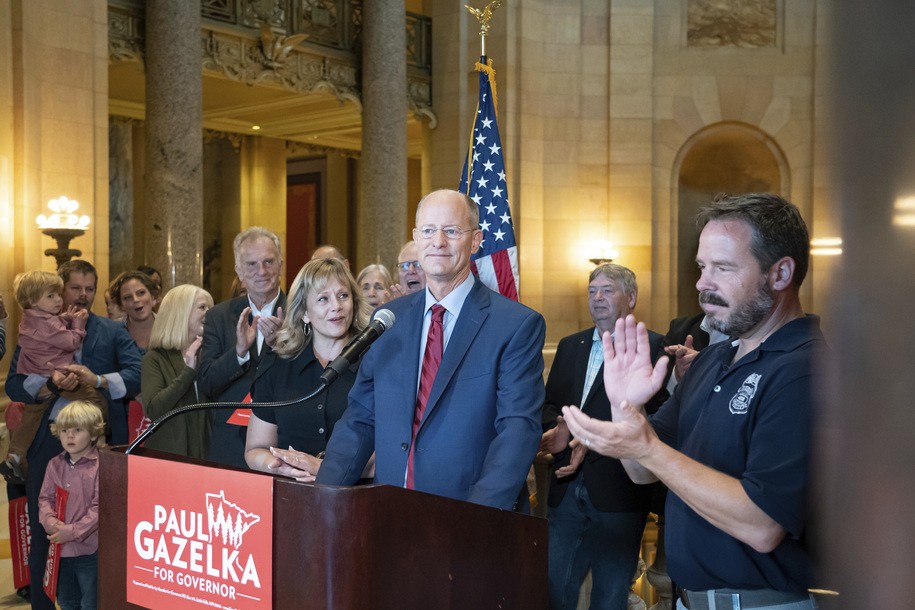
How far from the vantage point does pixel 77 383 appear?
4988 mm

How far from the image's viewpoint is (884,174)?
22.2 inches

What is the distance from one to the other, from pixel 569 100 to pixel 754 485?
12.9 m

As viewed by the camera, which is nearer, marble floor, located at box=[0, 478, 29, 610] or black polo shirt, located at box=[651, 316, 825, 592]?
black polo shirt, located at box=[651, 316, 825, 592]

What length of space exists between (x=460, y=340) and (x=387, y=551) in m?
0.95

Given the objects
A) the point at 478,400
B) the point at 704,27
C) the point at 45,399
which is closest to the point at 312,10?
the point at 704,27

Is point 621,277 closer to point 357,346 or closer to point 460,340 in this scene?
point 460,340

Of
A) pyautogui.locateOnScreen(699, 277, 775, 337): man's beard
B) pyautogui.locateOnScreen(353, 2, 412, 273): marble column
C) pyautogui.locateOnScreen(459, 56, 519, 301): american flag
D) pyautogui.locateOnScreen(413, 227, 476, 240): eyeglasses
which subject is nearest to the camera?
pyautogui.locateOnScreen(699, 277, 775, 337): man's beard

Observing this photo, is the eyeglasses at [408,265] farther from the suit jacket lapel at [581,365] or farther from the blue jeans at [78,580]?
the blue jeans at [78,580]

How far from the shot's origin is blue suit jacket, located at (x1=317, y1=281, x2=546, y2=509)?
2791 mm

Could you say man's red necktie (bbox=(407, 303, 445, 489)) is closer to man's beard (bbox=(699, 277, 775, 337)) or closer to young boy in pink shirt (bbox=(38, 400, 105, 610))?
man's beard (bbox=(699, 277, 775, 337))

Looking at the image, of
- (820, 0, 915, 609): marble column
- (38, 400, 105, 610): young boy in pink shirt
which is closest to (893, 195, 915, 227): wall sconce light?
(820, 0, 915, 609): marble column

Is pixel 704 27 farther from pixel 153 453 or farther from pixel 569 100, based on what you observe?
pixel 153 453

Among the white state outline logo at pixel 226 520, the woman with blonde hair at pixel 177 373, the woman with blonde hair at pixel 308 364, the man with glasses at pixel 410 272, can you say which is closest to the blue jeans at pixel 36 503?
the woman with blonde hair at pixel 177 373

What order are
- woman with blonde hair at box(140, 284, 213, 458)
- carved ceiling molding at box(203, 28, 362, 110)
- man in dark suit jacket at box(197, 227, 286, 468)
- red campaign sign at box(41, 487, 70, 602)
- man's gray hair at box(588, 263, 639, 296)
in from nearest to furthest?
red campaign sign at box(41, 487, 70, 602), man in dark suit jacket at box(197, 227, 286, 468), man's gray hair at box(588, 263, 639, 296), woman with blonde hair at box(140, 284, 213, 458), carved ceiling molding at box(203, 28, 362, 110)
